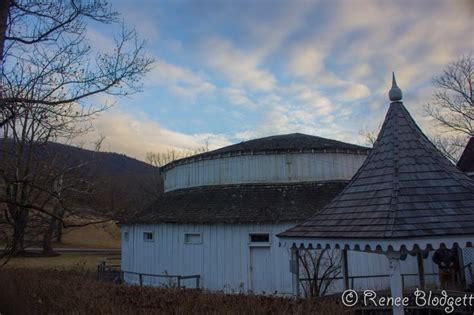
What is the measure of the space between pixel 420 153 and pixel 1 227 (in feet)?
34.9

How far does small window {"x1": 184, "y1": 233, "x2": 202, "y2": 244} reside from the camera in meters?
18.9

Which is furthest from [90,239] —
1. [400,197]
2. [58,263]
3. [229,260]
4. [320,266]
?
[400,197]

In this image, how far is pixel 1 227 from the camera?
1156 cm

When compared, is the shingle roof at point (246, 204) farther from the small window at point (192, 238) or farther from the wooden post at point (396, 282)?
the wooden post at point (396, 282)

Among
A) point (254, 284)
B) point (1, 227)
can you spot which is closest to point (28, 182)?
point (1, 227)

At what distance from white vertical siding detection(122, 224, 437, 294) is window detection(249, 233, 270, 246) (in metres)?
0.19

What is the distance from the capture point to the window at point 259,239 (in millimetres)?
17844

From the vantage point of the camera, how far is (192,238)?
19234 millimetres

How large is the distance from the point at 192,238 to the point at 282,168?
5.62m

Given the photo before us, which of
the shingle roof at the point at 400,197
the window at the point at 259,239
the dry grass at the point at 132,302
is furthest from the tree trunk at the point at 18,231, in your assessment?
the window at the point at 259,239

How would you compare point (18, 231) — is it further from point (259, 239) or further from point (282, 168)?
point (282, 168)

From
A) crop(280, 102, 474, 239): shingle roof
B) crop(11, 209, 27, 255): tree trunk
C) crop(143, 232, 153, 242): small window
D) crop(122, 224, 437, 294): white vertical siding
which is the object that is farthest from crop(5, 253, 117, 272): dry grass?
crop(280, 102, 474, 239): shingle roof

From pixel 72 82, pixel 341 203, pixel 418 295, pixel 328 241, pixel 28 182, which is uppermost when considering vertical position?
pixel 72 82

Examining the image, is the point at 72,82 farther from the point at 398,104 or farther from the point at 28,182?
the point at 398,104
